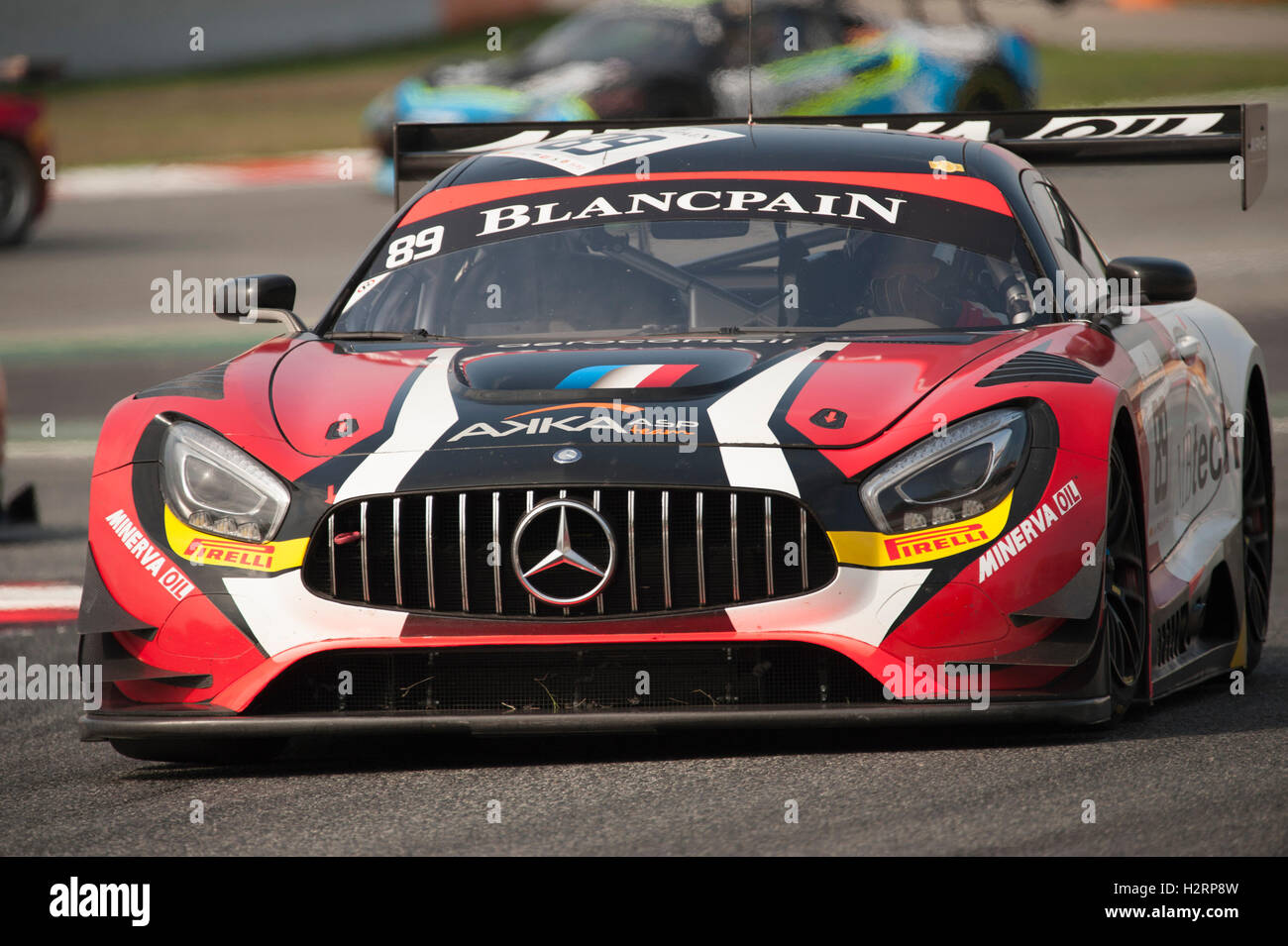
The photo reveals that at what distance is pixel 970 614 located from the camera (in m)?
4.38

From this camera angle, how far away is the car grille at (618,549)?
4.36m

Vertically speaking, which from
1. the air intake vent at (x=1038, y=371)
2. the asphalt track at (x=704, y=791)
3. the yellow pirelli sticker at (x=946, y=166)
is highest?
the yellow pirelli sticker at (x=946, y=166)

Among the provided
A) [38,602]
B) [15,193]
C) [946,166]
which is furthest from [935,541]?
[15,193]

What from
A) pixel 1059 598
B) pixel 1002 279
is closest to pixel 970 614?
pixel 1059 598

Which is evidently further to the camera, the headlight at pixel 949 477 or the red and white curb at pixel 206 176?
the red and white curb at pixel 206 176

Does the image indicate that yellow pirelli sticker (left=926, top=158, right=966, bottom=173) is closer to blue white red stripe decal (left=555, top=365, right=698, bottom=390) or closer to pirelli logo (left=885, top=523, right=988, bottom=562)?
blue white red stripe decal (left=555, top=365, right=698, bottom=390)

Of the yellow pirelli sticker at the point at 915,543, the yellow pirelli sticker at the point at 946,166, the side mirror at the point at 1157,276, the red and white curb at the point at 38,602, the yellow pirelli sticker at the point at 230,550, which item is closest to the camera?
the yellow pirelli sticker at the point at 915,543

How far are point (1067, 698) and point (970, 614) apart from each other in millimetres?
276

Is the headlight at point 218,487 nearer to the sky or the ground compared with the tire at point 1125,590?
nearer to the sky

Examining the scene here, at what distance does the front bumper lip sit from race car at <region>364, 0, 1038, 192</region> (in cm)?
484

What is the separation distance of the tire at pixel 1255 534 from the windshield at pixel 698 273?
125cm

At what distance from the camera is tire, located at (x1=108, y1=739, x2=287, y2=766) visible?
4773 millimetres

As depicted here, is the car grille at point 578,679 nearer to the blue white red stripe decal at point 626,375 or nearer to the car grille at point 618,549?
the car grille at point 618,549

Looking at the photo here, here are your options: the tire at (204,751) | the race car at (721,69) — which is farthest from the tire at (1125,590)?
the race car at (721,69)
